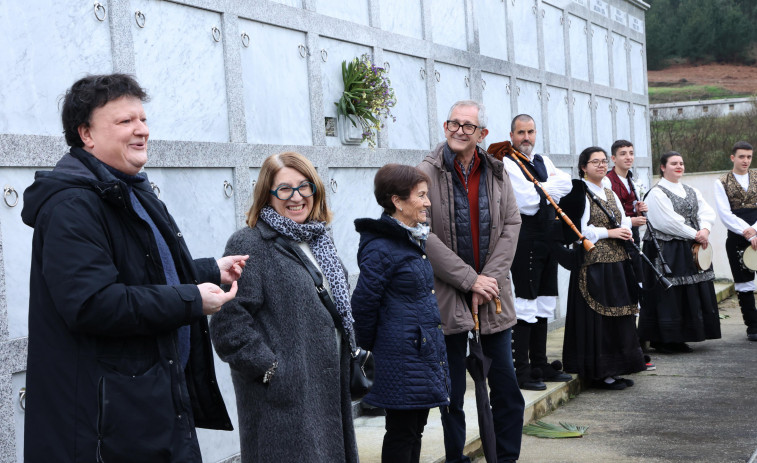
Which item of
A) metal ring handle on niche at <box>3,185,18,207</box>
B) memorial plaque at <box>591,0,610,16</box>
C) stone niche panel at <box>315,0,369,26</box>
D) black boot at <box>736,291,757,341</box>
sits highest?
memorial plaque at <box>591,0,610,16</box>

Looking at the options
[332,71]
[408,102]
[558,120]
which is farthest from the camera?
[558,120]

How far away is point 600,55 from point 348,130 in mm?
6467

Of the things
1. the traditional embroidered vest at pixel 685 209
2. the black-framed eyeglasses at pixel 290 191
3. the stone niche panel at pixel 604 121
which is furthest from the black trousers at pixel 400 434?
the stone niche panel at pixel 604 121

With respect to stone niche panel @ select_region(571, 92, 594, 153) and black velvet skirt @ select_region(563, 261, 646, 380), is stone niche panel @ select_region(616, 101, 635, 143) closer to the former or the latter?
stone niche panel @ select_region(571, 92, 594, 153)

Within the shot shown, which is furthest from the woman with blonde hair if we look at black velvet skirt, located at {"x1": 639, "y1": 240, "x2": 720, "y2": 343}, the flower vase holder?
black velvet skirt, located at {"x1": 639, "y1": 240, "x2": 720, "y2": 343}

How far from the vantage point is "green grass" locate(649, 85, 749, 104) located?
55500mm

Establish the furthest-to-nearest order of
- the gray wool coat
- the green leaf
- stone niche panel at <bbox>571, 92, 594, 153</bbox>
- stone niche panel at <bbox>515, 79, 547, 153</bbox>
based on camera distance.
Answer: stone niche panel at <bbox>571, 92, 594, 153</bbox> < stone niche panel at <bbox>515, 79, 547, 153</bbox> < the green leaf < the gray wool coat

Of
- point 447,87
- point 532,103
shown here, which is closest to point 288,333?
point 447,87

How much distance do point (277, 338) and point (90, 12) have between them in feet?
6.55

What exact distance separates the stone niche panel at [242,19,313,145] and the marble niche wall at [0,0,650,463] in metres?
0.01

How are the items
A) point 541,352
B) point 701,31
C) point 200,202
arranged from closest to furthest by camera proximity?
point 200,202 < point 541,352 < point 701,31

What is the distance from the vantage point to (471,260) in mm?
4965

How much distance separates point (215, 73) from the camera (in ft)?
17.3

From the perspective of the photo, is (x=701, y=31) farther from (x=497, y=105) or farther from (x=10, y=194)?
(x=10, y=194)
